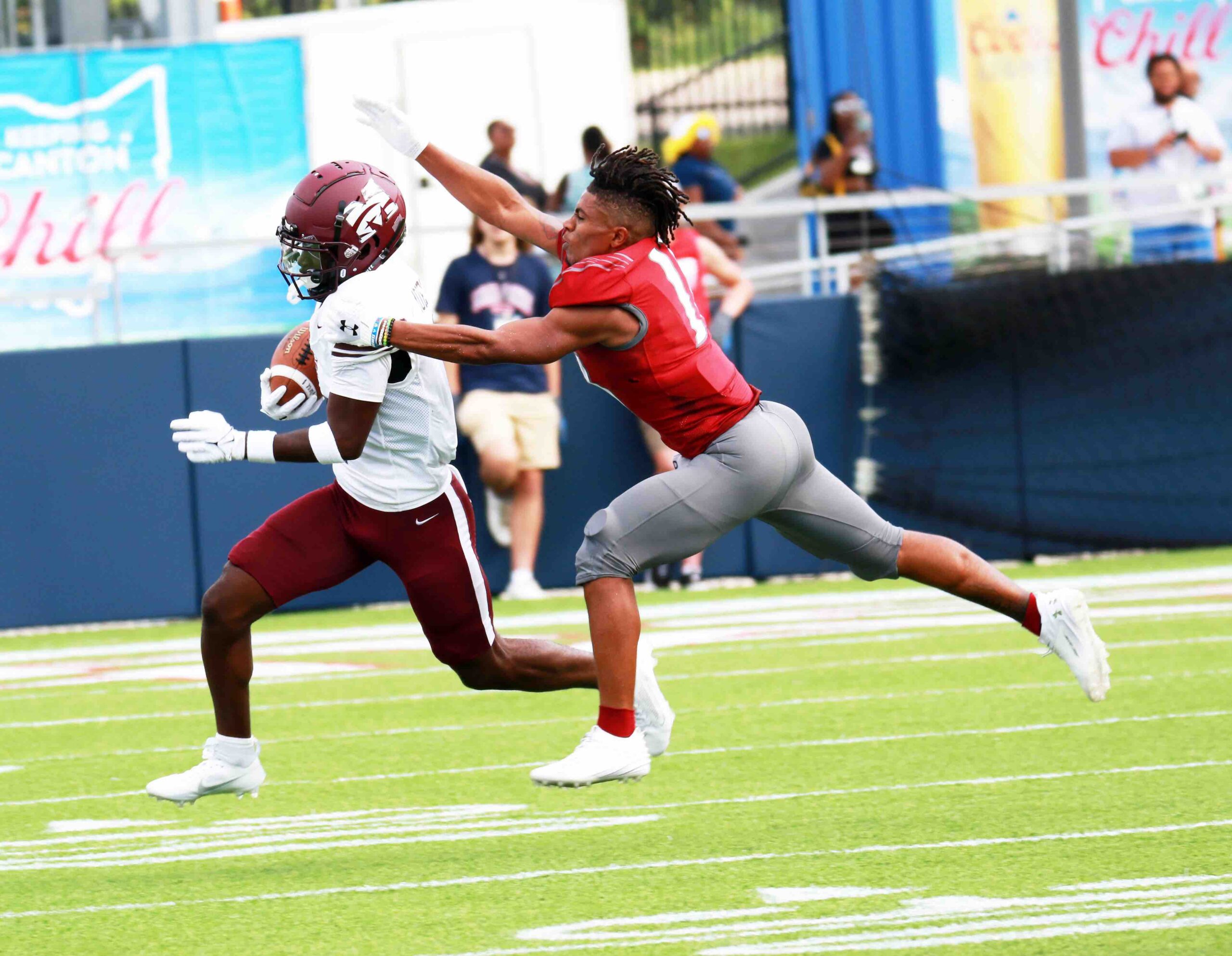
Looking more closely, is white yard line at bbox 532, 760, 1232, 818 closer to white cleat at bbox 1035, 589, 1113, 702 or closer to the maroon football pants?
white cleat at bbox 1035, 589, 1113, 702

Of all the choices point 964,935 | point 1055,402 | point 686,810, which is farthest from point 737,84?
point 964,935

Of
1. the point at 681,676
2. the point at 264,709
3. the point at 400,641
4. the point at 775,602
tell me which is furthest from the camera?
the point at 775,602

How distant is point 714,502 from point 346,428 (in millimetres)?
983

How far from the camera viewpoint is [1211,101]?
51.2 ft

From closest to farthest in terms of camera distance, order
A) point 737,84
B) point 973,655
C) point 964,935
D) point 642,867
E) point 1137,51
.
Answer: point 964,935 < point 642,867 < point 973,655 < point 1137,51 < point 737,84

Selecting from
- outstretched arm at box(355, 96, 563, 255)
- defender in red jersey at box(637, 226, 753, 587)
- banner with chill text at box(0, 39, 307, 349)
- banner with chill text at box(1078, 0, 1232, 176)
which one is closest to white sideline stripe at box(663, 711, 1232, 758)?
outstretched arm at box(355, 96, 563, 255)

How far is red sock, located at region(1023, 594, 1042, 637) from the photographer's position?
580 centimetres

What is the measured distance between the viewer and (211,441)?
5.39 metres

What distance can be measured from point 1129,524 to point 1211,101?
5.20 meters

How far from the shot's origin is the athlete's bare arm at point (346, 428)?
527cm

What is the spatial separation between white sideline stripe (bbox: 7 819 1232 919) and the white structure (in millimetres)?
11539

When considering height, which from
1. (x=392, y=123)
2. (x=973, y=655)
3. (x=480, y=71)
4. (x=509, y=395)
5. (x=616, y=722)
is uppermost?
(x=480, y=71)

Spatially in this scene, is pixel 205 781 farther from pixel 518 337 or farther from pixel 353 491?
pixel 518 337

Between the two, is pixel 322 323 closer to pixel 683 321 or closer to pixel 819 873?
pixel 683 321
